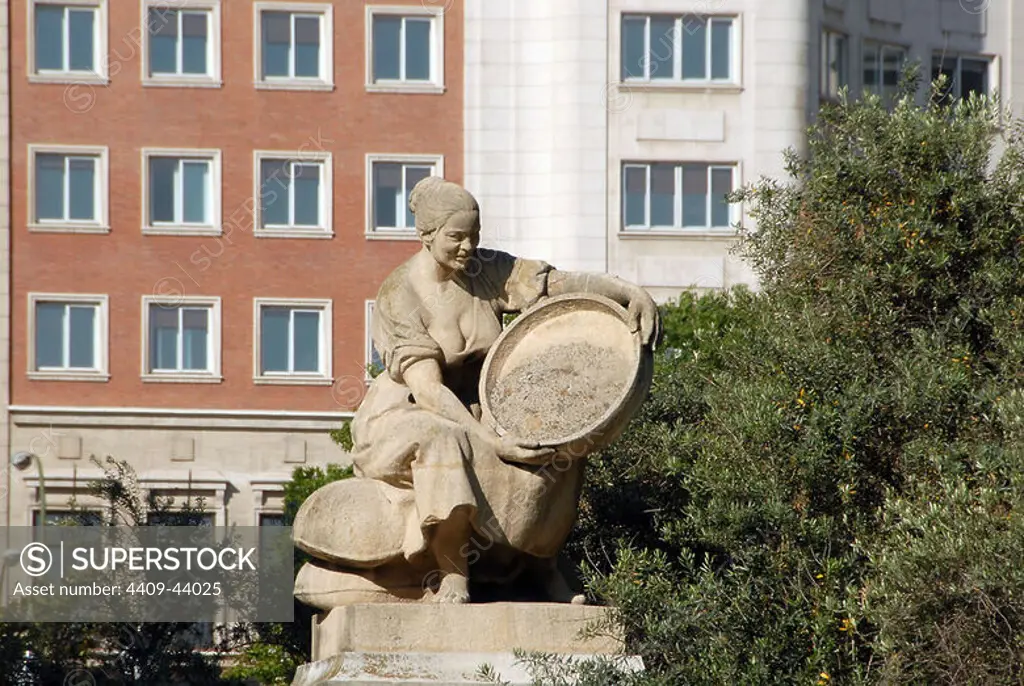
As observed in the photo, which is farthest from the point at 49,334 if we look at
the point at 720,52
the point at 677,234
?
the point at 720,52

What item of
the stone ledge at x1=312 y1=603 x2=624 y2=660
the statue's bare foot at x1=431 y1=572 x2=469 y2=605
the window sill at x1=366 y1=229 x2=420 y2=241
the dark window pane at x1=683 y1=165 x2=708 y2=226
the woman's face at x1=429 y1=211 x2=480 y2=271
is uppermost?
the dark window pane at x1=683 y1=165 x2=708 y2=226

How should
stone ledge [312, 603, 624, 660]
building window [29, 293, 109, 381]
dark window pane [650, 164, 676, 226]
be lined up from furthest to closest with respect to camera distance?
building window [29, 293, 109, 381] < dark window pane [650, 164, 676, 226] < stone ledge [312, 603, 624, 660]

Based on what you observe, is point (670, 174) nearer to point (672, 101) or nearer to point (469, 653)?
point (672, 101)

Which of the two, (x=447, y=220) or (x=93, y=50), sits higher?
(x=93, y=50)

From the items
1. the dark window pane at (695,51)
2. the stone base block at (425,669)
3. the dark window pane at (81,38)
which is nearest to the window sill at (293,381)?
the dark window pane at (81,38)

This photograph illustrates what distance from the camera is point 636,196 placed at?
59469 millimetres

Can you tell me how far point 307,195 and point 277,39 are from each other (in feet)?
11.1

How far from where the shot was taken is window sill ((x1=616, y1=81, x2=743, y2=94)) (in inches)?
2335

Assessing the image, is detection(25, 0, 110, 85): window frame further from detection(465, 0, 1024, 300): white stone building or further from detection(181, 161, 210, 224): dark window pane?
detection(465, 0, 1024, 300): white stone building

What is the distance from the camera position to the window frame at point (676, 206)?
59281mm

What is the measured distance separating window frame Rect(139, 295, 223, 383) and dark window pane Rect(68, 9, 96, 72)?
5.13 metres

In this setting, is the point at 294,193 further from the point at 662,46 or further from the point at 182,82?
the point at 662,46

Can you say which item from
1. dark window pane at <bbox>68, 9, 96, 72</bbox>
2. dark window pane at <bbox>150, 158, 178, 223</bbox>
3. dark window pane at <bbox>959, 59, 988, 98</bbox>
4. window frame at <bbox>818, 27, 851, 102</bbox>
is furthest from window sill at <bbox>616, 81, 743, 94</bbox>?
dark window pane at <bbox>68, 9, 96, 72</bbox>

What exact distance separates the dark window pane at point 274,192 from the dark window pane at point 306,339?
208cm
